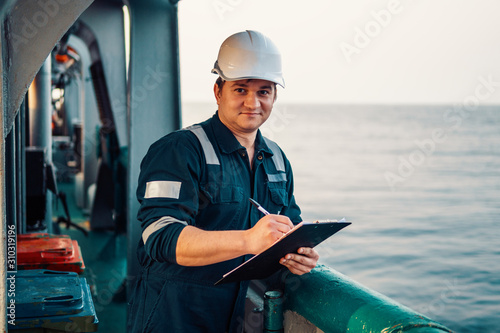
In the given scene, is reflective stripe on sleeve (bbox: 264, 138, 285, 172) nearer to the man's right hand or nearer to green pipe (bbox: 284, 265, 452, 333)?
green pipe (bbox: 284, 265, 452, 333)

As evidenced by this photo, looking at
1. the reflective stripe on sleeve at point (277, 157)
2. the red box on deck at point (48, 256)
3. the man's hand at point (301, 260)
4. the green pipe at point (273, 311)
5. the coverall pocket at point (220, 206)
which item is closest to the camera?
the man's hand at point (301, 260)

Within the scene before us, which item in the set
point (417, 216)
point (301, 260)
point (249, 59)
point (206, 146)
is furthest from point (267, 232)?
point (417, 216)

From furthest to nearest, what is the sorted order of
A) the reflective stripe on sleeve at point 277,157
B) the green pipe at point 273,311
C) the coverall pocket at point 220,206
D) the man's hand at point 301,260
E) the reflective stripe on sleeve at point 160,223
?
the reflective stripe on sleeve at point 277,157, the green pipe at point 273,311, the coverall pocket at point 220,206, the man's hand at point 301,260, the reflective stripe on sleeve at point 160,223

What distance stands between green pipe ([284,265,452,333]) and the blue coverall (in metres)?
0.26

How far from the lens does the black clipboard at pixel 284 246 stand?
1.55 m

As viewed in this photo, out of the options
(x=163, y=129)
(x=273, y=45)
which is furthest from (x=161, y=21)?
(x=273, y=45)

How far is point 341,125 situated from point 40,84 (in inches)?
2782

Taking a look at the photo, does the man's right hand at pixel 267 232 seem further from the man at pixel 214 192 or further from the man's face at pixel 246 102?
the man's face at pixel 246 102

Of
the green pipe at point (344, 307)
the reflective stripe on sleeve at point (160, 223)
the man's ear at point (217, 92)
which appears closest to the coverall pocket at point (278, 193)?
the green pipe at point (344, 307)

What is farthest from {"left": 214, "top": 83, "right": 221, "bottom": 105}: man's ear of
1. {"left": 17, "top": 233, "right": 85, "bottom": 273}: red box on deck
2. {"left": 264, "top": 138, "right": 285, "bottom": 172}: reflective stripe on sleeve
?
{"left": 17, "top": 233, "right": 85, "bottom": 273}: red box on deck

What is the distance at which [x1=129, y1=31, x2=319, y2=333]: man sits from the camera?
1.80 metres

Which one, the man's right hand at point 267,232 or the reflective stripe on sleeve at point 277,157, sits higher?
the reflective stripe on sleeve at point 277,157

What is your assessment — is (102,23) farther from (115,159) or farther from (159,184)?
(159,184)

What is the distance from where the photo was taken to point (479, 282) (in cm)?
1620
